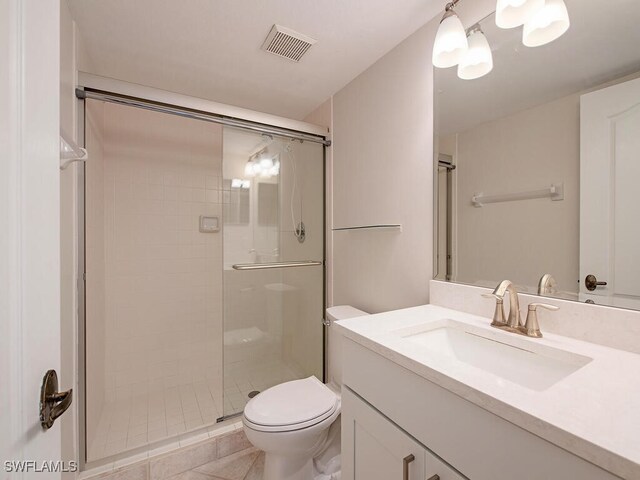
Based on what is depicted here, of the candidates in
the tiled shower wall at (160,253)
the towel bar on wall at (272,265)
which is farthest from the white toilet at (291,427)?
the tiled shower wall at (160,253)

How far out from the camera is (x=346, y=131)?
6.04 ft

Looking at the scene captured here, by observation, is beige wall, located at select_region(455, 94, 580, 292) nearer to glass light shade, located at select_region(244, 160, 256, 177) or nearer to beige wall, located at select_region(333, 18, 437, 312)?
beige wall, located at select_region(333, 18, 437, 312)

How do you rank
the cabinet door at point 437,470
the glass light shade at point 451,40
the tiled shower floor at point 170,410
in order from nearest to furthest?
1. the cabinet door at point 437,470
2. the glass light shade at point 451,40
3. the tiled shower floor at point 170,410

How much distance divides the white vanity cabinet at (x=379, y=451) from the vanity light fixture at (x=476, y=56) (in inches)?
51.6

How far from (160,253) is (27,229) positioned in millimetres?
1935

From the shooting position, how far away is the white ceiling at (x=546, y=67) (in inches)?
30.5

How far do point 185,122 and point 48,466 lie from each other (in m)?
2.32

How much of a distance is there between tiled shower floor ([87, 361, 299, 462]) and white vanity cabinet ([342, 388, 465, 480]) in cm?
106

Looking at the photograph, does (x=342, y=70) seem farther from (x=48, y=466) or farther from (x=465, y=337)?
(x=48, y=466)

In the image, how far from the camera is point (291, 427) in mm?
1167

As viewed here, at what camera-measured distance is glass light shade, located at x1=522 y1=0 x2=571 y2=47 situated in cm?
85

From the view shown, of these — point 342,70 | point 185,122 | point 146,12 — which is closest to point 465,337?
point 342,70

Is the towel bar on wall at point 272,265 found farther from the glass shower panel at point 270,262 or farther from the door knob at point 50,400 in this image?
the door knob at point 50,400

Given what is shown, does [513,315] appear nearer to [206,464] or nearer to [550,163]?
[550,163]
